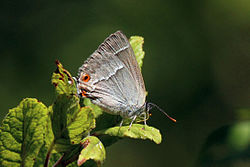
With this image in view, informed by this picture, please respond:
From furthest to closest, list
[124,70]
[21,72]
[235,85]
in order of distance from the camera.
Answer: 1. [235,85]
2. [21,72]
3. [124,70]

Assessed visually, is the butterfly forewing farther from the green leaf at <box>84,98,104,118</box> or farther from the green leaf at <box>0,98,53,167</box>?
the green leaf at <box>0,98,53,167</box>

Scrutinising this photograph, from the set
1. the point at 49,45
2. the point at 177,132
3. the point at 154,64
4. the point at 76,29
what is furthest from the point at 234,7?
the point at 49,45

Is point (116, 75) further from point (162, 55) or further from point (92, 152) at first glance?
point (162, 55)

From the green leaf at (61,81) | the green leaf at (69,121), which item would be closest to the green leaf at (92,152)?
the green leaf at (69,121)

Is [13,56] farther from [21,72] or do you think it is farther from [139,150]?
[139,150]

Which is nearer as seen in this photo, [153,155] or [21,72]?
[21,72]

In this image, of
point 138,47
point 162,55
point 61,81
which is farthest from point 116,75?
point 162,55

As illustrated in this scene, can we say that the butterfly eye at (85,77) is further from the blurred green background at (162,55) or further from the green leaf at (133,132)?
the blurred green background at (162,55)
